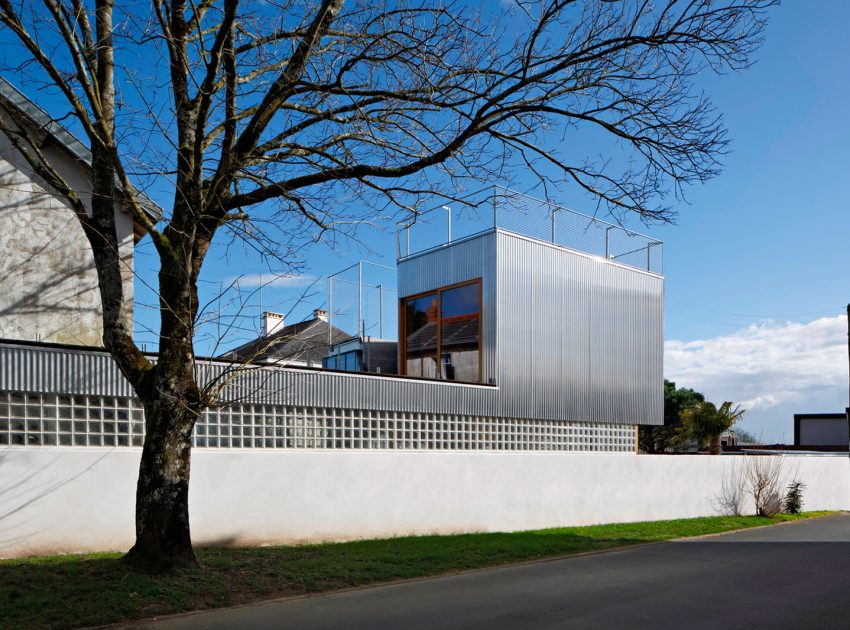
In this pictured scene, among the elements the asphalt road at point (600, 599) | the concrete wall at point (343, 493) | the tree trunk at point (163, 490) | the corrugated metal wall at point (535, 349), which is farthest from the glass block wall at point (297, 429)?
the asphalt road at point (600, 599)

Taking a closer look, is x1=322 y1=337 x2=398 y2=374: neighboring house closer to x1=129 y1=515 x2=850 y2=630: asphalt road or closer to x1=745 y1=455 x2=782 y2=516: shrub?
x1=129 y1=515 x2=850 y2=630: asphalt road

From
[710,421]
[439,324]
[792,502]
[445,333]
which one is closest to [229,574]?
[445,333]

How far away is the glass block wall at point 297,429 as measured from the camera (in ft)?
35.2

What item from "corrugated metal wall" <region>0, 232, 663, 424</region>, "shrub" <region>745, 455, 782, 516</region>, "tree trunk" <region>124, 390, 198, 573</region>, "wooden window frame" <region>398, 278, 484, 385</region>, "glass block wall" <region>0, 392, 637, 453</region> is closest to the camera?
"tree trunk" <region>124, 390, 198, 573</region>

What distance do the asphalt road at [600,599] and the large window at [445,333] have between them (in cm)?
594

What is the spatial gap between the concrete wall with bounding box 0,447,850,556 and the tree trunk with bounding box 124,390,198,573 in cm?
238

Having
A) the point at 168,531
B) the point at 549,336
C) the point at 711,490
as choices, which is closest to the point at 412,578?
the point at 168,531

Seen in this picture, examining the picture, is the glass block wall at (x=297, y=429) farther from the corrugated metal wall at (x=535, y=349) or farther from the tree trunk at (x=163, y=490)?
the tree trunk at (x=163, y=490)

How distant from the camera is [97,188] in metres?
9.27

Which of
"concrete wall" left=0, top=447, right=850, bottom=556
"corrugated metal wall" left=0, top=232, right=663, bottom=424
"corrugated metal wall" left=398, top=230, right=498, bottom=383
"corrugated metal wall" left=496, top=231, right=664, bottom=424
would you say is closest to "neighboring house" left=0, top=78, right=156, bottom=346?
"corrugated metal wall" left=0, top=232, right=663, bottom=424

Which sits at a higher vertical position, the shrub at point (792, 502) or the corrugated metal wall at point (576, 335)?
the corrugated metal wall at point (576, 335)

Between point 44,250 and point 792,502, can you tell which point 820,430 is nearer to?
point 792,502

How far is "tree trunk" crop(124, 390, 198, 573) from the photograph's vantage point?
862 centimetres

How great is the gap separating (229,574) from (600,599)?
176 inches
